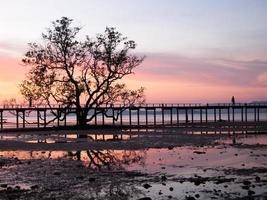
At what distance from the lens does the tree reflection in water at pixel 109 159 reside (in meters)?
23.1

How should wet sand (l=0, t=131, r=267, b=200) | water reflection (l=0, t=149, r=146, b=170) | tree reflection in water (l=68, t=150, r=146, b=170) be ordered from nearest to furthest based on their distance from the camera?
wet sand (l=0, t=131, r=267, b=200) → tree reflection in water (l=68, t=150, r=146, b=170) → water reflection (l=0, t=149, r=146, b=170)

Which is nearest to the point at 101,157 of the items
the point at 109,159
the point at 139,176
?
the point at 109,159

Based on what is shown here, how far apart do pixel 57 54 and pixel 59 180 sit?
48460 mm

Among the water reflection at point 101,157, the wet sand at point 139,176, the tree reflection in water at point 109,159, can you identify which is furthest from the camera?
the water reflection at point 101,157

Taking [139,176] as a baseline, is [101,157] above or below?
below

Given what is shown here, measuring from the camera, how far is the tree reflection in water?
2312cm

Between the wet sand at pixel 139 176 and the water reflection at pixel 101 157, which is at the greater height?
the wet sand at pixel 139 176

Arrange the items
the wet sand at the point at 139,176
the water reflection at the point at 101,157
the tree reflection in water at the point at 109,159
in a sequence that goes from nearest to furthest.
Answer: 1. the wet sand at the point at 139,176
2. the tree reflection in water at the point at 109,159
3. the water reflection at the point at 101,157

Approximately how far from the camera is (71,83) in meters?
67.4

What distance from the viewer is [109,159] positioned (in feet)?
85.3

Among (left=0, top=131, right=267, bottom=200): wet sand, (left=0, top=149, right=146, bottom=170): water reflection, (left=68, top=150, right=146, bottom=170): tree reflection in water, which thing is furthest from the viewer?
(left=0, top=149, right=146, bottom=170): water reflection

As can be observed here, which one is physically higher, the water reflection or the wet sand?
the wet sand

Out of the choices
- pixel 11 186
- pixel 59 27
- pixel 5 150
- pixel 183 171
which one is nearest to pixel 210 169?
pixel 183 171

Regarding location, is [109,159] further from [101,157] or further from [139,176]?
[139,176]
